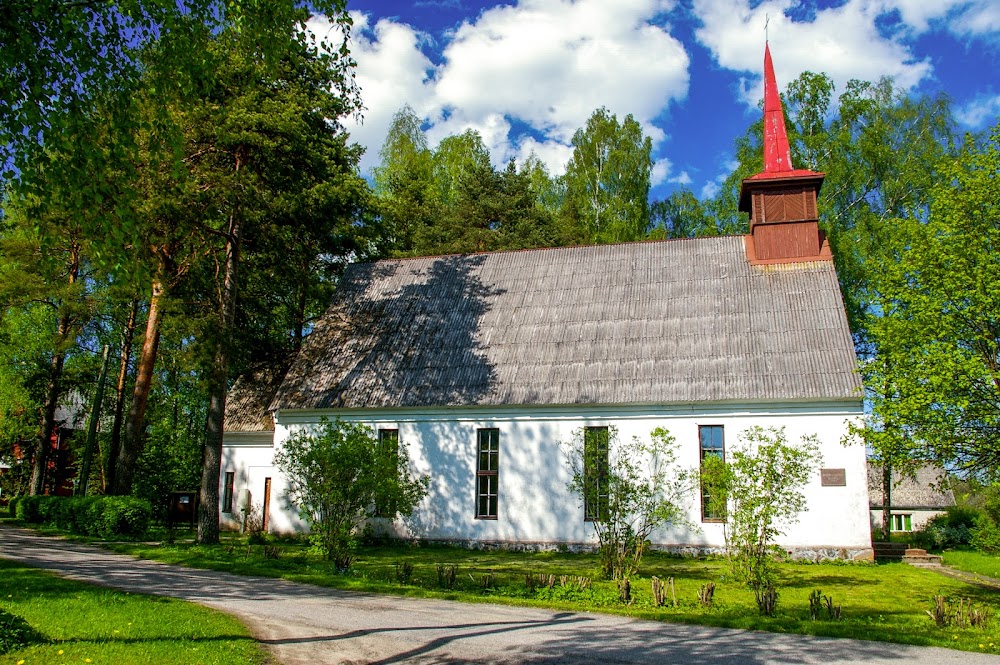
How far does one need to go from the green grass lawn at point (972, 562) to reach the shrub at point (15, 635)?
17.7m

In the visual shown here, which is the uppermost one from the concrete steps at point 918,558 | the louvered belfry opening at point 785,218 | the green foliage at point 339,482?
the louvered belfry opening at point 785,218

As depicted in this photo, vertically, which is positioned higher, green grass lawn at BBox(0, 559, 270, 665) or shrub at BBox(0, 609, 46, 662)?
shrub at BBox(0, 609, 46, 662)

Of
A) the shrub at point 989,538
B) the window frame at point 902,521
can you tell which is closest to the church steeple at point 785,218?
the shrub at point 989,538

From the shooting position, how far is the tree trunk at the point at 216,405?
18.3 metres

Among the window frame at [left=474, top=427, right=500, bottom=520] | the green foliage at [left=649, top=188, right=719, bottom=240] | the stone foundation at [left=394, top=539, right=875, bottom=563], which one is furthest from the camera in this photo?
the green foliage at [left=649, top=188, right=719, bottom=240]

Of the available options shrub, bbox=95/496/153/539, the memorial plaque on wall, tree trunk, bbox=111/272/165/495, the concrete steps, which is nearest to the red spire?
the memorial plaque on wall

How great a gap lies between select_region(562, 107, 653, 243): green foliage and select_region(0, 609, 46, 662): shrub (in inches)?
1218

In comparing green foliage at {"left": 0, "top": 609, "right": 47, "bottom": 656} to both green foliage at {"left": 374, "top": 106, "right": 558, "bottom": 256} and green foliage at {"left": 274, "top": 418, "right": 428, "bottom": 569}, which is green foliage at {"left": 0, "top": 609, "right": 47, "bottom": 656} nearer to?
green foliage at {"left": 274, "top": 418, "right": 428, "bottom": 569}

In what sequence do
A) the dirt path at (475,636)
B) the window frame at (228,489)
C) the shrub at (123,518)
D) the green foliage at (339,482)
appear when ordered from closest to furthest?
the dirt path at (475,636), the green foliage at (339,482), the shrub at (123,518), the window frame at (228,489)

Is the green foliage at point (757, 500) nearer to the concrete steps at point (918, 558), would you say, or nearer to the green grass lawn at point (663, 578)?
the green grass lawn at point (663, 578)

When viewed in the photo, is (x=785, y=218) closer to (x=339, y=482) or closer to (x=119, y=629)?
(x=339, y=482)

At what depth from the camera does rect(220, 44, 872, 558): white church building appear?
17469 millimetres

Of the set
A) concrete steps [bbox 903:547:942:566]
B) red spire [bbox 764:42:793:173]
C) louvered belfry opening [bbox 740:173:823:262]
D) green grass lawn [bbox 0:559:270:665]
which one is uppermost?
red spire [bbox 764:42:793:173]

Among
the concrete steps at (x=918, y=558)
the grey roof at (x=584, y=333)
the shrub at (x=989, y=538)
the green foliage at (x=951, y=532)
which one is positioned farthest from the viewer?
the green foliage at (x=951, y=532)
